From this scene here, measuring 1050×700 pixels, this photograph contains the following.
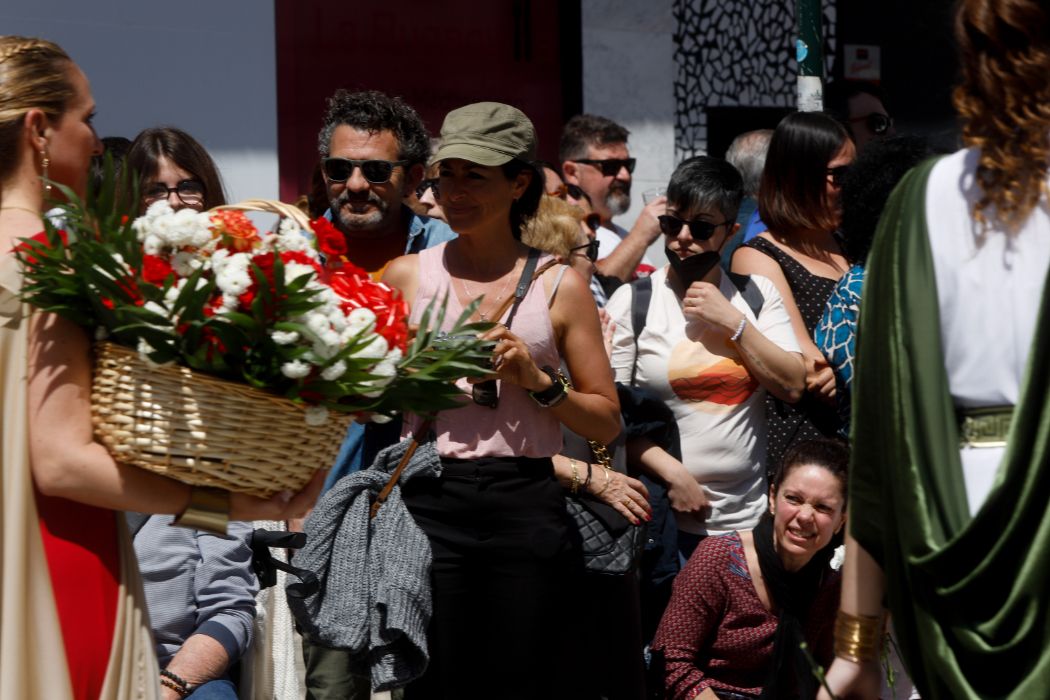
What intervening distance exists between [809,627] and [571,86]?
5867 millimetres

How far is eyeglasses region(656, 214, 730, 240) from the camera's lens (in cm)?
544

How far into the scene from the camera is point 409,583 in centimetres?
404

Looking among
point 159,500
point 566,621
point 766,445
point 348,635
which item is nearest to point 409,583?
point 348,635

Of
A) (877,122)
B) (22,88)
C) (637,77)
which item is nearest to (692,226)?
(877,122)

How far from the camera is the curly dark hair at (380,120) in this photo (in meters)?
5.12

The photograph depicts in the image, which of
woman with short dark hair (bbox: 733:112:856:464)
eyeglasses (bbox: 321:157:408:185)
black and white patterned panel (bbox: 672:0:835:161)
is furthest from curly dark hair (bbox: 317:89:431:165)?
black and white patterned panel (bbox: 672:0:835:161)

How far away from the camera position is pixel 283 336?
2688mm

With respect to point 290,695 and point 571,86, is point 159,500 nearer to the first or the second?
point 290,695

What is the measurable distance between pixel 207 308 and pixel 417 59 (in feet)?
22.8

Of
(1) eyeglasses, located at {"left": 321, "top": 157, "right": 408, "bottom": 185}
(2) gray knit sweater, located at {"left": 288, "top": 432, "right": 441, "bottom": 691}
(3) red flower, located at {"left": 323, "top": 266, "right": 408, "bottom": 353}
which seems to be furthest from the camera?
(1) eyeglasses, located at {"left": 321, "top": 157, "right": 408, "bottom": 185}

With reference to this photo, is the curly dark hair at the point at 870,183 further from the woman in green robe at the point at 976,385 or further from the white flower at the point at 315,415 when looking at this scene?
the white flower at the point at 315,415

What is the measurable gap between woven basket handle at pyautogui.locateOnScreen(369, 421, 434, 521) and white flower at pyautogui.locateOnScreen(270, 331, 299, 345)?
1.49 meters

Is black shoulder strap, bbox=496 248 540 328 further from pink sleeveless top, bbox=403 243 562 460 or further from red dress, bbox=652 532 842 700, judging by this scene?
red dress, bbox=652 532 842 700

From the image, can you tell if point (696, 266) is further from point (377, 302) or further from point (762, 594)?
point (377, 302)
